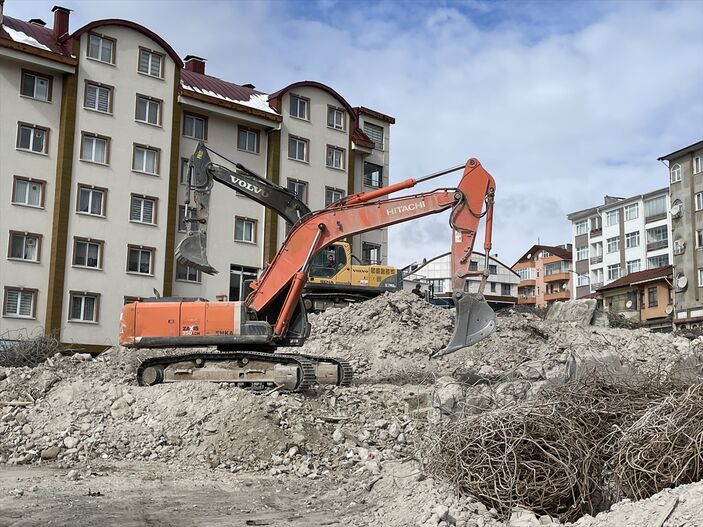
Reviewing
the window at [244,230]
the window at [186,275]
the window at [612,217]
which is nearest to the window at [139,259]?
the window at [186,275]

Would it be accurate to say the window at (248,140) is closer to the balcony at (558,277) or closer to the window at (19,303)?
the window at (19,303)

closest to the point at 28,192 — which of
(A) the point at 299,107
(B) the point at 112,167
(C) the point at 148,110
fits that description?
(B) the point at 112,167

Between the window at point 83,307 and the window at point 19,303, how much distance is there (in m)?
1.51

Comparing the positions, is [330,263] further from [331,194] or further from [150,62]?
[150,62]

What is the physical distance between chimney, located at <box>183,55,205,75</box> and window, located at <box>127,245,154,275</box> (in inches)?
480

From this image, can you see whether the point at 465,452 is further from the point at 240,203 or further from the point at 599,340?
the point at 240,203

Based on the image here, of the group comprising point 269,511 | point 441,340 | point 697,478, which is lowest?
point 269,511

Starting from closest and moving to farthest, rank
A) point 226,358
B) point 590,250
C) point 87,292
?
point 226,358 < point 87,292 < point 590,250

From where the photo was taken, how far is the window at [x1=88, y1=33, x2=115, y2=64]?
111ft

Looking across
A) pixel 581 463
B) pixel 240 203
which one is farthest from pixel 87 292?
pixel 581 463

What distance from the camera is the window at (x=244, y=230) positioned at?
38219 mm

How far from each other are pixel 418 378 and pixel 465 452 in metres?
10.1

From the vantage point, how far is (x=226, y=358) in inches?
576

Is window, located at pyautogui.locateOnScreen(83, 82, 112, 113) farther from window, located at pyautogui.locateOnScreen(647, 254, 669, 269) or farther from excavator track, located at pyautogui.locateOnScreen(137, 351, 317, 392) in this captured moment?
window, located at pyautogui.locateOnScreen(647, 254, 669, 269)
